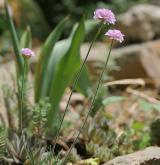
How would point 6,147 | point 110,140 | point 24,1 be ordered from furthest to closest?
1. point 24,1
2. point 110,140
3. point 6,147

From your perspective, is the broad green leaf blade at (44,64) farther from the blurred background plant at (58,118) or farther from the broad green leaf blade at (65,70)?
the broad green leaf blade at (65,70)

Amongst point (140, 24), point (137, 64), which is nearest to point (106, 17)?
point (137, 64)

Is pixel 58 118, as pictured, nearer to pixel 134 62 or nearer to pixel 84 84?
pixel 84 84

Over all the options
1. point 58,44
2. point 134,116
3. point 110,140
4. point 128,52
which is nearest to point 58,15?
point 128,52

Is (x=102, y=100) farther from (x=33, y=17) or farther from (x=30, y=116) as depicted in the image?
(x=33, y=17)

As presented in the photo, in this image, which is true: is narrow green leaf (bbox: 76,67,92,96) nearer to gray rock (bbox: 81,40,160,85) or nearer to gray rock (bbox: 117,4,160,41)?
gray rock (bbox: 81,40,160,85)

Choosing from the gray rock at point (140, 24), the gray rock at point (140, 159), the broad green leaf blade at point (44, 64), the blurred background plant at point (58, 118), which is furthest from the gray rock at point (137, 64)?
the gray rock at point (140, 159)

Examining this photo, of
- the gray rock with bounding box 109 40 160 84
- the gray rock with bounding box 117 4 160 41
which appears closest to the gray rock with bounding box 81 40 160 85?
the gray rock with bounding box 109 40 160 84
